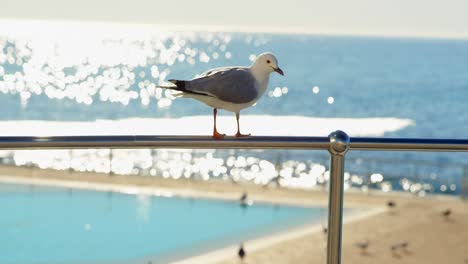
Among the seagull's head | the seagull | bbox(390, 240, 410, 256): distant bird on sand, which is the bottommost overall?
bbox(390, 240, 410, 256): distant bird on sand

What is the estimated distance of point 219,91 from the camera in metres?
2.21

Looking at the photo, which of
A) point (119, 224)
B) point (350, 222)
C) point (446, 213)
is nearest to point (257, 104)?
point (446, 213)

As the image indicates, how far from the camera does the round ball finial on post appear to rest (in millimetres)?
1762

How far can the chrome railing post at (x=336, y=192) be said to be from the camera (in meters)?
1.77

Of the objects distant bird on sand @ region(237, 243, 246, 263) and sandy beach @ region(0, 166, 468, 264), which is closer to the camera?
sandy beach @ region(0, 166, 468, 264)

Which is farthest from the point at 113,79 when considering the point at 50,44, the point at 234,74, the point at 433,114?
the point at 234,74

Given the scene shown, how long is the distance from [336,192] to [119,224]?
11.3ft

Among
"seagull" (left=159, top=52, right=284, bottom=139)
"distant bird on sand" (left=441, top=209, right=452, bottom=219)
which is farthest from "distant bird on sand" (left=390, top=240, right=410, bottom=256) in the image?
"seagull" (left=159, top=52, right=284, bottom=139)

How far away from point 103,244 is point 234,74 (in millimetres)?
2251

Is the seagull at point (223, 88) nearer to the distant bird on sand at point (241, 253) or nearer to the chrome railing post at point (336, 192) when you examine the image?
the chrome railing post at point (336, 192)

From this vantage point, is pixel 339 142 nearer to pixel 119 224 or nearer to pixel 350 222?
pixel 119 224

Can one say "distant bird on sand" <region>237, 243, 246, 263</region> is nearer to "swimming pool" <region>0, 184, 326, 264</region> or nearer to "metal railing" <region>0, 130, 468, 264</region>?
"swimming pool" <region>0, 184, 326, 264</region>

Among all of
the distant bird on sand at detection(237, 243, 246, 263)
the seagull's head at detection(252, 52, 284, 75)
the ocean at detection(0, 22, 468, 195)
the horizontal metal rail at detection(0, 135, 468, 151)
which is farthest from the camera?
the ocean at detection(0, 22, 468, 195)

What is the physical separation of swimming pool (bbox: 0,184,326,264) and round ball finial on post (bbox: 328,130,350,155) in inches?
53.4
